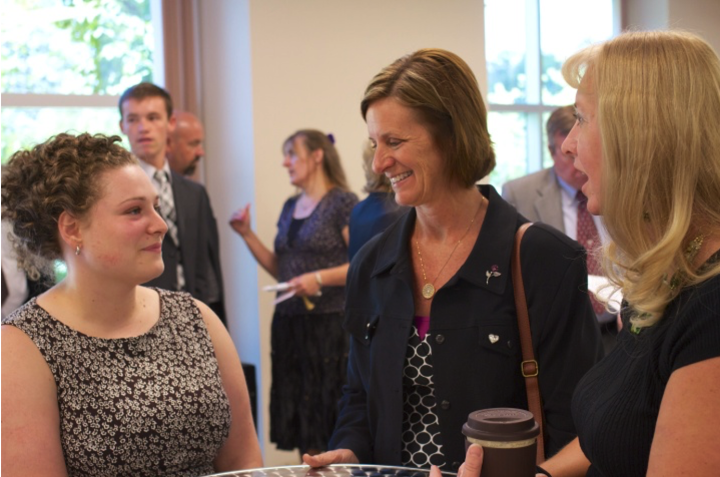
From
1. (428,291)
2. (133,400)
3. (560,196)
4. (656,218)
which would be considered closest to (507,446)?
(656,218)

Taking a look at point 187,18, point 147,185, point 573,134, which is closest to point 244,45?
point 187,18

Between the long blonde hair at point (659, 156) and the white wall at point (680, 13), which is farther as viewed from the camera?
the white wall at point (680, 13)

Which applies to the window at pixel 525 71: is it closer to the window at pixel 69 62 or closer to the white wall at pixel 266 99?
the white wall at pixel 266 99

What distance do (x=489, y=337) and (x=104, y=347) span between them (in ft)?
3.12

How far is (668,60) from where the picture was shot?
4.50 ft

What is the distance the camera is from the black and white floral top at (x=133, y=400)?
2.06 meters

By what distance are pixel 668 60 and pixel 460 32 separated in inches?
200

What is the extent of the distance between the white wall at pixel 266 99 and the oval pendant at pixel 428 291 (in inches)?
131

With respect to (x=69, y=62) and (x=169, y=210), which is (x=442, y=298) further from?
(x=69, y=62)

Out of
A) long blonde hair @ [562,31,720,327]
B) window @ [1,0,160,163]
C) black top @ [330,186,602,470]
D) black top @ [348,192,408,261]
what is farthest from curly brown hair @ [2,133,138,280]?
window @ [1,0,160,163]

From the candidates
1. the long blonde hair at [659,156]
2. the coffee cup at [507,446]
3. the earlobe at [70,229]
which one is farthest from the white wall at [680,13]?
the coffee cup at [507,446]

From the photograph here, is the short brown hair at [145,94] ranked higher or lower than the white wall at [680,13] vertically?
lower

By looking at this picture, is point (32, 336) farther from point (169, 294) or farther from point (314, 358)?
point (314, 358)

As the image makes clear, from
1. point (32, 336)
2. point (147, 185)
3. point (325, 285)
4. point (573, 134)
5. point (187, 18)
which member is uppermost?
point (187, 18)
